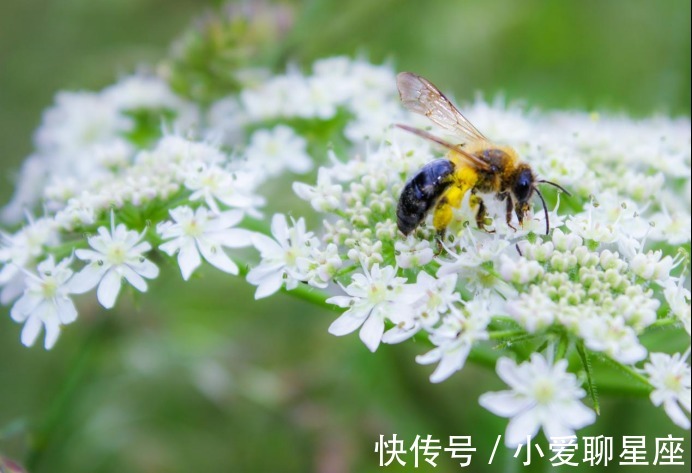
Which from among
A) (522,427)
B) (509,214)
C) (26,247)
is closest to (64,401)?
(26,247)

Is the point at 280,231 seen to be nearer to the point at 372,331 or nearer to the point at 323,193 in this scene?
the point at 323,193

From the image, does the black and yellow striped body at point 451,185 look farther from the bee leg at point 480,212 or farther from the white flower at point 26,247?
the white flower at point 26,247

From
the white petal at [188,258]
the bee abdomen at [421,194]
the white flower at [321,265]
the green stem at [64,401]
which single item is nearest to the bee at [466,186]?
the bee abdomen at [421,194]

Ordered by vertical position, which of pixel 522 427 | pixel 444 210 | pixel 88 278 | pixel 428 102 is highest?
pixel 428 102

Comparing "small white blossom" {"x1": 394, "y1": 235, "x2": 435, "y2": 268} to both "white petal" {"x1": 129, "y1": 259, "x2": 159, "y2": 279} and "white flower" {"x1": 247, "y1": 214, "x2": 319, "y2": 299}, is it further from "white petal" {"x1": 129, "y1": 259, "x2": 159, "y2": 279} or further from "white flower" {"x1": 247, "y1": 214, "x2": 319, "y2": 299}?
"white petal" {"x1": 129, "y1": 259, "x2": 159, "y2": 279}

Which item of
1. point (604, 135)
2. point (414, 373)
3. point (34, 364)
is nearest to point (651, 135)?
point (604, 135)

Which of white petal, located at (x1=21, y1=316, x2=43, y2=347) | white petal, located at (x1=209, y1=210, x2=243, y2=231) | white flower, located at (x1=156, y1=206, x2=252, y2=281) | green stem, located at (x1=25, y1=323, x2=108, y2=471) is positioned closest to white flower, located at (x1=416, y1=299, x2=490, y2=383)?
white flower, located at (x1=156, y1=206, x2=252, y2=281)

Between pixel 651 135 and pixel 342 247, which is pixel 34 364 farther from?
pixel 651 135

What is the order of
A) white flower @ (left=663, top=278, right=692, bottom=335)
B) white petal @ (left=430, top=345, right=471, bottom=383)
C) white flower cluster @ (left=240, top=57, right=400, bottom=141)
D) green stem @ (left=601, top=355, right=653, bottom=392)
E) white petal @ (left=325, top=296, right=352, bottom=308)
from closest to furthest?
white petal @ (left=430, top=345, right=471, bottom=383), green stem @ (left=601, top=355, right=653, bottom=392), white flower @ (left=663, top=278, right=692, bottom=335), white petal @ (left=325, top=296, right=352, bottom=308), white flower cluster @ (left=240, top=57, right=400, bottom=141)
